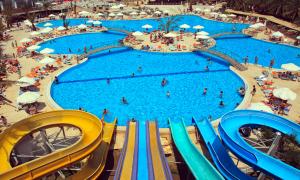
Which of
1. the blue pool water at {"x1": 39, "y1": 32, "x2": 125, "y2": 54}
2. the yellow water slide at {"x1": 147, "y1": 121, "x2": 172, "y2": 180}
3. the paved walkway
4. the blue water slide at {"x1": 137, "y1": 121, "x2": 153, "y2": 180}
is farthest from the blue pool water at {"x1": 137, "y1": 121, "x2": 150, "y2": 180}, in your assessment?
the paved walkway

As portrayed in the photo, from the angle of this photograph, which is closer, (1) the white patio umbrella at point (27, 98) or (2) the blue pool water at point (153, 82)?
(1) the white patio umbrella at point (27, 98)

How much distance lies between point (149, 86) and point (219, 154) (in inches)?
439

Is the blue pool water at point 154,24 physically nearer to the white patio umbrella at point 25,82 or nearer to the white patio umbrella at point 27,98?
the white patio umbrella at point 25,82

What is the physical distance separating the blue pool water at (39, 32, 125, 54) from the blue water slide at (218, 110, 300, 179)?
2207 centimetres

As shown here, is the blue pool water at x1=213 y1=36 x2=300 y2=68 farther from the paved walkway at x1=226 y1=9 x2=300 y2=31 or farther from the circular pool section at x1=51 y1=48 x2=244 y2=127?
the paved walkway at x1=226 y1=9 x2=300 y2=31

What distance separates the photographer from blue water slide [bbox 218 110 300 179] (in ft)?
30.7

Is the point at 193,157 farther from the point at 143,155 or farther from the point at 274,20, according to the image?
the point at 274,20

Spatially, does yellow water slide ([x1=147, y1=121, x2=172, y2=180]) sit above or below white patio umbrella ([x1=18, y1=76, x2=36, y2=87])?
below

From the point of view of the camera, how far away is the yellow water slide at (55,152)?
8592 mm

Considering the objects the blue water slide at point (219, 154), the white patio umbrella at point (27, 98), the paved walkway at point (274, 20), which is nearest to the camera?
the blue water slide at point (219, 154)

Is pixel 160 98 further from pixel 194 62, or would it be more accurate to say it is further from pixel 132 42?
pixel 132 42

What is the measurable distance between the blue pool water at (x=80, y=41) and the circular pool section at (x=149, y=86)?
14.1ft

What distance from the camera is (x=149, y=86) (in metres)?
22.2

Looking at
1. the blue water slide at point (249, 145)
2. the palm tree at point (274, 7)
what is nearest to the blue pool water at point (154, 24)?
the palm tree at point (274, 7)
